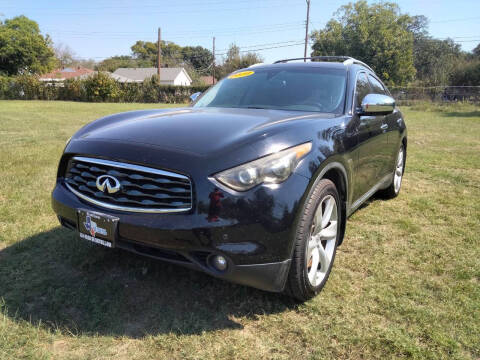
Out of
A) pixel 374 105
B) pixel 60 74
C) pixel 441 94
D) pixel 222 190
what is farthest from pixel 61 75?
pixel 222 190

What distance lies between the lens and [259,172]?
193 centimetres

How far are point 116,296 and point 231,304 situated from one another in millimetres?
733

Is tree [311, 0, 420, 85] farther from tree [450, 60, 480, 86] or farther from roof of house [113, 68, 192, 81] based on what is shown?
roof of house [113, 68, 192, 81]

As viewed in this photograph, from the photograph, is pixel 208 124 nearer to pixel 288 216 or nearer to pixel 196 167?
pixel 196 167

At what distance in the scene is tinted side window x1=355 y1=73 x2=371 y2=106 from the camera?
3.20m

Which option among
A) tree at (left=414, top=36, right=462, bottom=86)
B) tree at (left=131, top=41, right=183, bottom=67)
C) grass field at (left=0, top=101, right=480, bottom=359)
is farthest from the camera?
tree at (left=131, top=41, right=183, bottom=67)

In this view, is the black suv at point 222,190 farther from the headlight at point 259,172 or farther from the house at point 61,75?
the house at point 61,75

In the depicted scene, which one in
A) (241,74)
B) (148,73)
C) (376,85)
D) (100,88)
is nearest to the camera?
(241,74)

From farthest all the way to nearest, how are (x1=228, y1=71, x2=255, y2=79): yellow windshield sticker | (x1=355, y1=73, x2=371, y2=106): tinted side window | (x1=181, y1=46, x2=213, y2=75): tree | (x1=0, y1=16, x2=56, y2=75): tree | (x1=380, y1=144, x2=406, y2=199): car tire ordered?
1. (x1=181, y1=46, x2=213, y2=75): tree
2. (x1=0, y1=16, x2=56, y2=75): tree
3. (x1=380, y1=144, x2=406, y2=199): car tire
4. (x1=228, y1=71, x2=255, y2=79): yellow windshield sticker
5. (x1=355, y1=73, x2=371, y2=106): tinted side window

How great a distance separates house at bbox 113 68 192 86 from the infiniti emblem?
6395 centimetres

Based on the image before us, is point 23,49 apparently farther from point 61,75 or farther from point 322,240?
point 322,240

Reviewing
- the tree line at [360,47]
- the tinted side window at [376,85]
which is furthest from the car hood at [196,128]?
the tree line at [360,47]

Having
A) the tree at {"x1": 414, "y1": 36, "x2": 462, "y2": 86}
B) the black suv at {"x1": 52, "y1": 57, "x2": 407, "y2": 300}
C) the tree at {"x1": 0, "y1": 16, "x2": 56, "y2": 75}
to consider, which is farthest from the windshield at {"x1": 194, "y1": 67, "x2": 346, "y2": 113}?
the tree at {"x1": 414, "y1": 36, "x2": 462, "y2": 86}

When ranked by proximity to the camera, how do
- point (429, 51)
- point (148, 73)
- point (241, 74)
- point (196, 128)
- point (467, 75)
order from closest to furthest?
point (196, 128) → point (241, 74) → point (467, 75) → point (429, 51) → point (148, 73)
